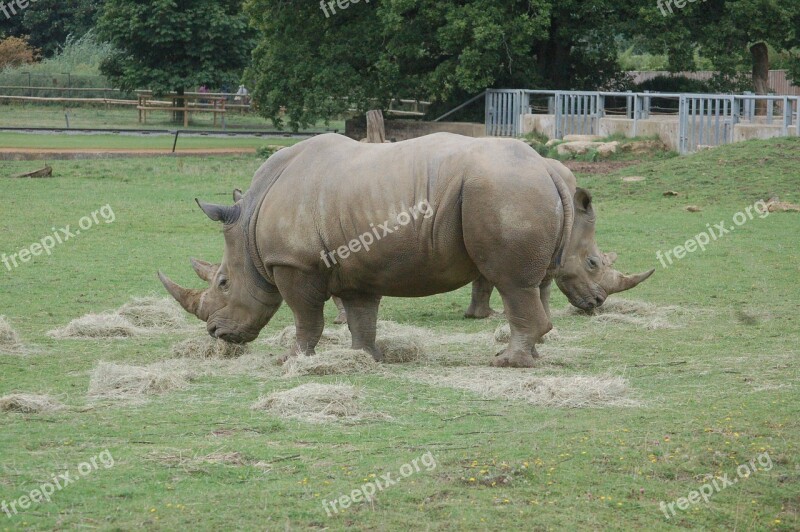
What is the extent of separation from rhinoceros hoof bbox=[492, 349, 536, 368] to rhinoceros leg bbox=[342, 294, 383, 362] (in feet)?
3.81

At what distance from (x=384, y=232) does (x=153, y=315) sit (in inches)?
151

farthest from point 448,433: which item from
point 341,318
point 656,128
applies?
point 656,128

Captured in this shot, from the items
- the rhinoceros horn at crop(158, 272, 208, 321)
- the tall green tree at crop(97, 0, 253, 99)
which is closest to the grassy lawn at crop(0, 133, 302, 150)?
the tall green tree at crop(97, 0, 253, 99)

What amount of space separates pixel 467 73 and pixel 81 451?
2566 cm

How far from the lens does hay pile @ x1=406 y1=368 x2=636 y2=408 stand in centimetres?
906

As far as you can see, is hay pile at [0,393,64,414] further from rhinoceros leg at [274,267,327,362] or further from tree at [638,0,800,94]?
tree at [638,0,800,94]

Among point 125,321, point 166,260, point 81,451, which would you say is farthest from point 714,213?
point 81,451

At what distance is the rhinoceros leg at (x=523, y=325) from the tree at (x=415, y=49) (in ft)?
71.3

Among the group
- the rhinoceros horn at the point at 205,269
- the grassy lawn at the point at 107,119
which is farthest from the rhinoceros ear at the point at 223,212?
the grassy lawn at the point at 107,119

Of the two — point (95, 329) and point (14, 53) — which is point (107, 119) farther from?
point (95, 329)

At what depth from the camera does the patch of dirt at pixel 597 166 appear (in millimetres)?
26359

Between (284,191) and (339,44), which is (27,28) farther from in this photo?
(284,191)

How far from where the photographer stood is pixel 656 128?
94.9 ft

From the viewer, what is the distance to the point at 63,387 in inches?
387
